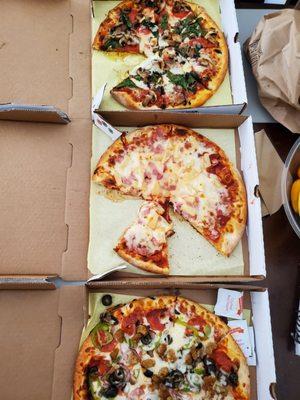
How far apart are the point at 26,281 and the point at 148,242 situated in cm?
49

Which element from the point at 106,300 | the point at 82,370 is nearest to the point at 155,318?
the point at 106,300

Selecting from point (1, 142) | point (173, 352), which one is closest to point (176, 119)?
point (1, 142)

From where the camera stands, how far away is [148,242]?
5.88 feet

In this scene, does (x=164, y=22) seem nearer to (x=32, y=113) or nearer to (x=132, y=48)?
(x=132, y=48)

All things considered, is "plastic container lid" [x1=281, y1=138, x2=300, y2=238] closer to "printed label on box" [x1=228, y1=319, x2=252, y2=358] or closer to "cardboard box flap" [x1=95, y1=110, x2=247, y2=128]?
"cardboard box flap" [x1=95, y1=110, x2=247, y2=128]

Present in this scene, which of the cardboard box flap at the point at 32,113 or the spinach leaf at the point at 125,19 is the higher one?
the spinach leaf at the point at 125,19

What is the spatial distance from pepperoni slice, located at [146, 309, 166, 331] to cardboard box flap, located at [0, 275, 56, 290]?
15.2 inches

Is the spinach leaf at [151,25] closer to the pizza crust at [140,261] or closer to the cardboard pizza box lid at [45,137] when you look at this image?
the cardboard pizza box lid at [45,137]

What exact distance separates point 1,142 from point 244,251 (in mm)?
1128

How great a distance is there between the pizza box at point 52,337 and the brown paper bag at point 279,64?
33.2 inches

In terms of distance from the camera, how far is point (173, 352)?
1.69 metres

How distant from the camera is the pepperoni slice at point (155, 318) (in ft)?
5.65

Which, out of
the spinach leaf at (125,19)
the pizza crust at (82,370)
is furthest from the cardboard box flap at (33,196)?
the spinach leaf at (125,19)

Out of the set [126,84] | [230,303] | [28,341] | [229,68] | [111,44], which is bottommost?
[28,341]
